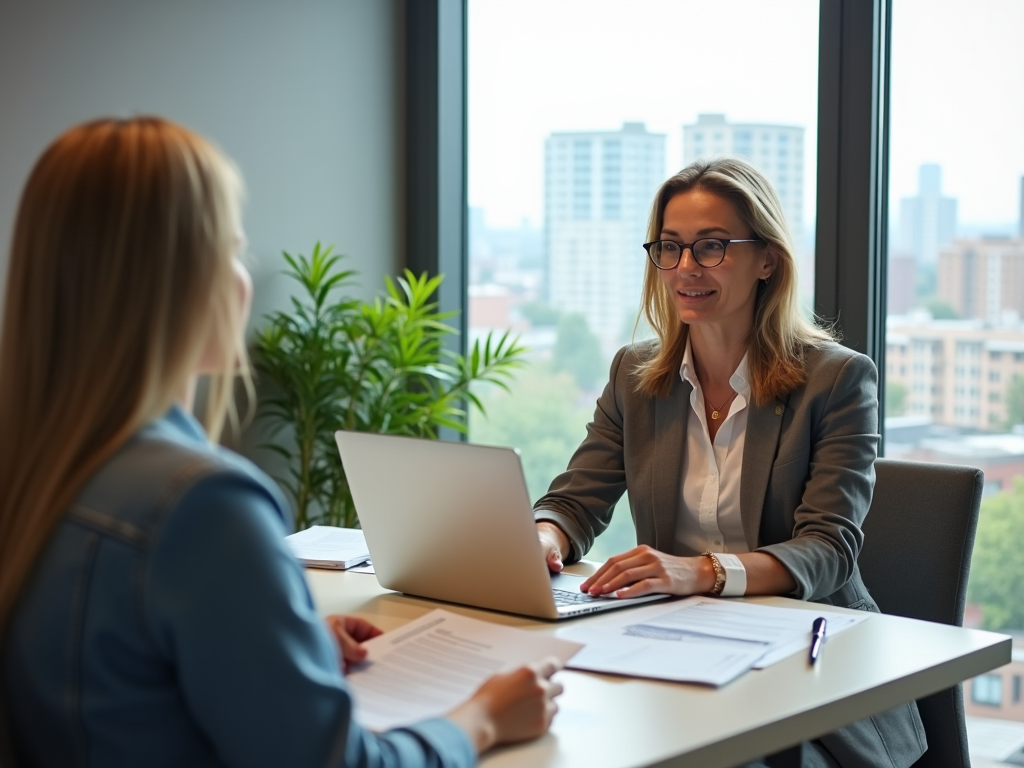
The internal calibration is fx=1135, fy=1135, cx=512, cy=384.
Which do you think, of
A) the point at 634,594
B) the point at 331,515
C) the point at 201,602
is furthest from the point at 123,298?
the point at 331,515

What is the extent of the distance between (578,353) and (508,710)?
2.59 meters

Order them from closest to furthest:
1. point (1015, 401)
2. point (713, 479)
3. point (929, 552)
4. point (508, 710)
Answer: point (508, 710), point (929, 552), point (713, 479), point (1015, 401)

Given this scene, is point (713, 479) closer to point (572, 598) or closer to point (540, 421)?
point (572, 598)

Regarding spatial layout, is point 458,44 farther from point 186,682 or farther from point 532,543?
point 186,682

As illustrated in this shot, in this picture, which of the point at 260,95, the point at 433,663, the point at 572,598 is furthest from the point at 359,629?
the point at 260,95

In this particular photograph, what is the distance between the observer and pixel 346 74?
12.5 feet

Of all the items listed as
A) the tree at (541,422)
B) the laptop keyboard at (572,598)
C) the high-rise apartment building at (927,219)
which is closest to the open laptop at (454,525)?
the laptop keyboard at (572,598)

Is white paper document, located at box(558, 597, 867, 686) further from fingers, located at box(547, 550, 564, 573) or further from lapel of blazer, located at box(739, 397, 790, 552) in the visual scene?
lapel of blazer, located at box(739, 397, 790, 552)

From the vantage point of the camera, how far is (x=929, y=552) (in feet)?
6.83

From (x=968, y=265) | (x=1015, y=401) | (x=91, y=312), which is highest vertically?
(x=968, y=265)

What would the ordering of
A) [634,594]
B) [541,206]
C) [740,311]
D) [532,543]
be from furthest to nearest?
[541,206]
[740,311]
[634,594]
[532,543]

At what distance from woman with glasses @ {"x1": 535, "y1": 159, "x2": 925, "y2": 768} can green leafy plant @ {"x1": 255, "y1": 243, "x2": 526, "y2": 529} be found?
1215 millimetres

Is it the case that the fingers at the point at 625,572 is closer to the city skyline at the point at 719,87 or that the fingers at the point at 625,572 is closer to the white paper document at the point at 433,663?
the white paper document at the point at 433,663

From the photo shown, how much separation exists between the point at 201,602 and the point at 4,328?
0.32 meters
